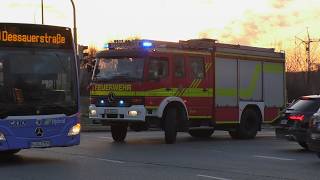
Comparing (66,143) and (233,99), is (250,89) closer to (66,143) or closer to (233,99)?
(233,99)

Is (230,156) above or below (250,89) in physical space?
below

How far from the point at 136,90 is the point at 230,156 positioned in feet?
14.0

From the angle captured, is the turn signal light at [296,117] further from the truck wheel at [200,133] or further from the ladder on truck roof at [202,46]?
the truck wheel at [200,133]

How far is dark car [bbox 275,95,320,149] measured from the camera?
16.9 meters

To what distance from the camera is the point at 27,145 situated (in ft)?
44.0

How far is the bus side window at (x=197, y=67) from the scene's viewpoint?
20.5 metres

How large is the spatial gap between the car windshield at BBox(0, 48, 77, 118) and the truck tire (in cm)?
954

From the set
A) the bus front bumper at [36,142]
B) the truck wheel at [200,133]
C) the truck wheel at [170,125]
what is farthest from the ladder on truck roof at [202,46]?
the bus front bumper at [36,142]

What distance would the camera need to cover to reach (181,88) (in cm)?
1984

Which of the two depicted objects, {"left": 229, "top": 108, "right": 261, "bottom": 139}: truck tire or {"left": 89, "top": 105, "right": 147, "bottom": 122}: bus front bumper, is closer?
{"left": 89, "top": 105, "right": 147, "bottom": 122}: bus front bumper

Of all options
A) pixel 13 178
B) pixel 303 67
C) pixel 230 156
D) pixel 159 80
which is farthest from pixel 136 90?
pixel 303 67

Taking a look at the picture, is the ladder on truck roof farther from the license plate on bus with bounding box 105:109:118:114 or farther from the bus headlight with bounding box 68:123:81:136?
the bus headlight with bounding box 68:123:81:136

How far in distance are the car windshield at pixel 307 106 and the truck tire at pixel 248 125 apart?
4.89 meters

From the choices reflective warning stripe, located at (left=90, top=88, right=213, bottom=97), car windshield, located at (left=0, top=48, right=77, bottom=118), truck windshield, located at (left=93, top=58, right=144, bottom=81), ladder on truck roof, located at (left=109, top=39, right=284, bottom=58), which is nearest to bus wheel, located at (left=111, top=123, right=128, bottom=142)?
reflective warning stripe, located at (left=90, top=88, right=213, bottom=97)
